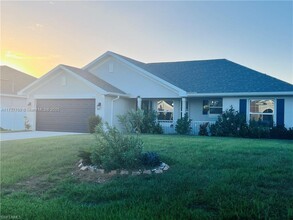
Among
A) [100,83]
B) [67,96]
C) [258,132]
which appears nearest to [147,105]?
[100,83]

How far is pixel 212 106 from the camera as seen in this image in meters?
20.4

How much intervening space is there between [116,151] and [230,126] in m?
11.5

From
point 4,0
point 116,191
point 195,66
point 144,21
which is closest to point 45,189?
point 116,191

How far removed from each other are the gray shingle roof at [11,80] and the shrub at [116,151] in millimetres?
20189

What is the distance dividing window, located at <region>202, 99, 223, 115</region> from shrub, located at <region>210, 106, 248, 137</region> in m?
1.80

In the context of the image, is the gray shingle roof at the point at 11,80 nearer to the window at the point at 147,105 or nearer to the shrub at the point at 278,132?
the window at the point at 147,105

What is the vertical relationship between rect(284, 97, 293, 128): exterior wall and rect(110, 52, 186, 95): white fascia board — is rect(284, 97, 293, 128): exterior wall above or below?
below

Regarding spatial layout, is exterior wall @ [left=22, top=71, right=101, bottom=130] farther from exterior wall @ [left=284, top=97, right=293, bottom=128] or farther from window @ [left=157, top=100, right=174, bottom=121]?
exterior wall @ [left=284, top=97, right=293, bottom=128]

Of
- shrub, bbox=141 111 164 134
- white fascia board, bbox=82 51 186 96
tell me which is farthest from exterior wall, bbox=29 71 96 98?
shrub, bbox=141 111 164 134

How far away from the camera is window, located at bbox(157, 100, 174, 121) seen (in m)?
21.2

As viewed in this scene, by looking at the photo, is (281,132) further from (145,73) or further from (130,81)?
(130,81)

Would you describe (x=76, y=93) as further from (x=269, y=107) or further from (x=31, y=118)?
(x=269, y=107)

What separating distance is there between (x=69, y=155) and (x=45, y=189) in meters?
3.01

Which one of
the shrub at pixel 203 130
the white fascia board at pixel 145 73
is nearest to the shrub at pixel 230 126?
the shrub at pixel 203 130
